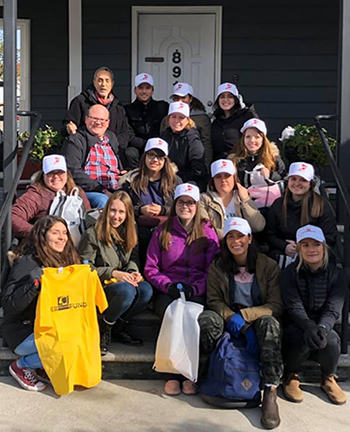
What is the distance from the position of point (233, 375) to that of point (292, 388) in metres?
0.44

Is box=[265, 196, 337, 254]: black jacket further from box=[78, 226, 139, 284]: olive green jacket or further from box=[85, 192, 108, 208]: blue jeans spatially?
box=[85, 192, 108, 208]: blue jeans

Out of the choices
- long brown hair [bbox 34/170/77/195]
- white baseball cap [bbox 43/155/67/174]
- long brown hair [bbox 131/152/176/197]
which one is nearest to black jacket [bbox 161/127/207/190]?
long brown hair [bbox 131/152/176/197]

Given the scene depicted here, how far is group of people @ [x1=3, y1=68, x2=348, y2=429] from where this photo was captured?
3.78 m

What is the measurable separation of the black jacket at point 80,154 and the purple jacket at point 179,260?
47.9 inches

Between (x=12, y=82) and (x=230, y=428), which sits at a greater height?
(x=12, y=82)

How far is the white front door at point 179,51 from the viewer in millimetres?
8094

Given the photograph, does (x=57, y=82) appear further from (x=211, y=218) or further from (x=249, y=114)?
(x=211, y=218)

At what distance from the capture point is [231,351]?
3664 millimetres

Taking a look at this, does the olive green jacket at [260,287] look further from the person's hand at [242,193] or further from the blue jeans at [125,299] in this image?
the person's hand at [242,193]

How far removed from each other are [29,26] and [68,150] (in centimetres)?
347

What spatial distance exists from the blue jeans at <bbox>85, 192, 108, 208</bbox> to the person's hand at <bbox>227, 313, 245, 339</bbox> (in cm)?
172

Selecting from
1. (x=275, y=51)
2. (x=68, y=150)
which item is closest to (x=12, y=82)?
(x=68, y=150)

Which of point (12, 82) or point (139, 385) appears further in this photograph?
point (12, 82)

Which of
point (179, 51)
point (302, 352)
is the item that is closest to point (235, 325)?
point (302, 352)
